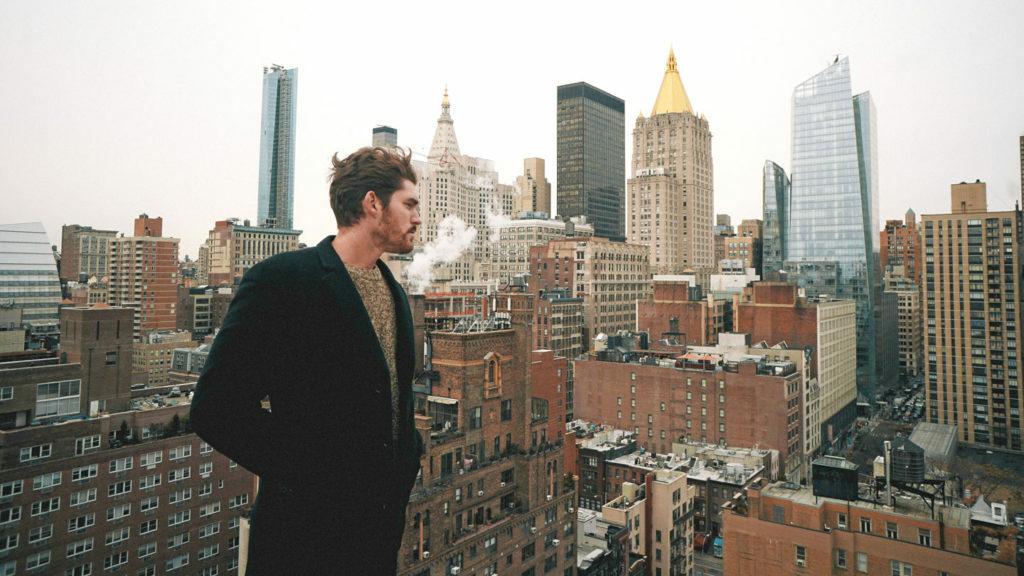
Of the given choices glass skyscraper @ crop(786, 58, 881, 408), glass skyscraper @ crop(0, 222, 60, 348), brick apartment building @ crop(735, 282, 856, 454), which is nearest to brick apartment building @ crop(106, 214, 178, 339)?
glass skyscraper @ crop(0, 222, 60, 348)

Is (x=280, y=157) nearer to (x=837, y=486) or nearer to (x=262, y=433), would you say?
(x=837, y=486)

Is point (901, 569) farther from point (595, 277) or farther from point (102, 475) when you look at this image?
point (595, 277)

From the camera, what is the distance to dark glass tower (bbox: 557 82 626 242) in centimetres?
12775

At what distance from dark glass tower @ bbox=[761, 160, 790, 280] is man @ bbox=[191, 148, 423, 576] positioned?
338 ft

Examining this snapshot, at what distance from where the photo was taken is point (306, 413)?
2443 mm

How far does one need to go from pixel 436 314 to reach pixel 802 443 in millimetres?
29910

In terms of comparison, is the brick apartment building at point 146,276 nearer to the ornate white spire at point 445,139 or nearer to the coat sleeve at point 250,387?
the ornate white spire at point 445,139

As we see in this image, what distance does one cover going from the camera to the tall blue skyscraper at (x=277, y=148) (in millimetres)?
134000

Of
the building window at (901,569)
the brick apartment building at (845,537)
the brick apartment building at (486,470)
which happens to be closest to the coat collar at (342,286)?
the brick apartment building at (486,470)

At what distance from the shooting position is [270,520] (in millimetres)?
2465

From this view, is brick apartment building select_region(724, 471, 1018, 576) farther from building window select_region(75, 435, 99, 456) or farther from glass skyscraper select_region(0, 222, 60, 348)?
glass skyscraper select_region(0, 222, 60, 348)

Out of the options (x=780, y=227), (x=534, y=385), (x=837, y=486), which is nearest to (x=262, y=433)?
(x=837, y=486)

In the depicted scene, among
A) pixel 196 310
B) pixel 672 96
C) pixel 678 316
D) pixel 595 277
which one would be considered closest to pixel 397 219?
pixel 678 316

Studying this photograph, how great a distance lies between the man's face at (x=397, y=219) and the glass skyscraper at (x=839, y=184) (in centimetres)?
9090
